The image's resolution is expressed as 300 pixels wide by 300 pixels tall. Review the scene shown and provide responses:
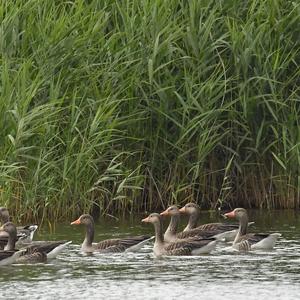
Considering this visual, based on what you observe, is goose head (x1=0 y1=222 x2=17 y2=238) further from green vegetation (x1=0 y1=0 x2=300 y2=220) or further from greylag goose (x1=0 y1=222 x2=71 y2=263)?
green vegetation (x1=0 y1=0 x2=300 y2=220)

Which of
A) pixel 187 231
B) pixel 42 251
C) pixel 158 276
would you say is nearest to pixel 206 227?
pixel 187 231

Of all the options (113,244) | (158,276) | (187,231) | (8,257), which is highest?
(187,231)

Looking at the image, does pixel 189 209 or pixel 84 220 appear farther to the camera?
pixel 189 209

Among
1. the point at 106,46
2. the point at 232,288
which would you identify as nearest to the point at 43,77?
the point at 106,46

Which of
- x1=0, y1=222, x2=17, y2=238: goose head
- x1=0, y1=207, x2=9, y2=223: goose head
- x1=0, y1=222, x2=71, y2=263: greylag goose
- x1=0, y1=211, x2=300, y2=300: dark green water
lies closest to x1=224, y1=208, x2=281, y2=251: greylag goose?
x1=0, y1=211, x2=300, y2=300: dark green water

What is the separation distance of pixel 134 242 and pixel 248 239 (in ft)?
4.69

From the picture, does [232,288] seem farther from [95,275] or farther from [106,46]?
[106,46]

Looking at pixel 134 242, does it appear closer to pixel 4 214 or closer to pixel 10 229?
pixel 10 229

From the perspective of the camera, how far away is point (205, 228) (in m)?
20.5

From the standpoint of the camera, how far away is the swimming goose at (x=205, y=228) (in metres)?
20.3

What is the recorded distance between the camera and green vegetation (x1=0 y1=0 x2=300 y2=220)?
21.8 metres

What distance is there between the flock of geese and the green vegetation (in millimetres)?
1583

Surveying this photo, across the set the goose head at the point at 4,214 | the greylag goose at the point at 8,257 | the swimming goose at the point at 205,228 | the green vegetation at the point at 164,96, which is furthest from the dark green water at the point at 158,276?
the green vegetation at the point at 164,96

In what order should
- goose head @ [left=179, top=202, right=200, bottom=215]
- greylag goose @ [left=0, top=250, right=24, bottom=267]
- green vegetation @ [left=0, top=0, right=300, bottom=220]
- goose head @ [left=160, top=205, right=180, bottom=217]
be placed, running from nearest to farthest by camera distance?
greylag goose @ [left=0, top=250, right=24, bottom=267], goose head @ [left=160, top=205, right=180, bottom=217], goose head @ [left=179, top=202, right=200, bottom=215], green vegetation @ [left=0, top=0, right=300, bottom=220]
